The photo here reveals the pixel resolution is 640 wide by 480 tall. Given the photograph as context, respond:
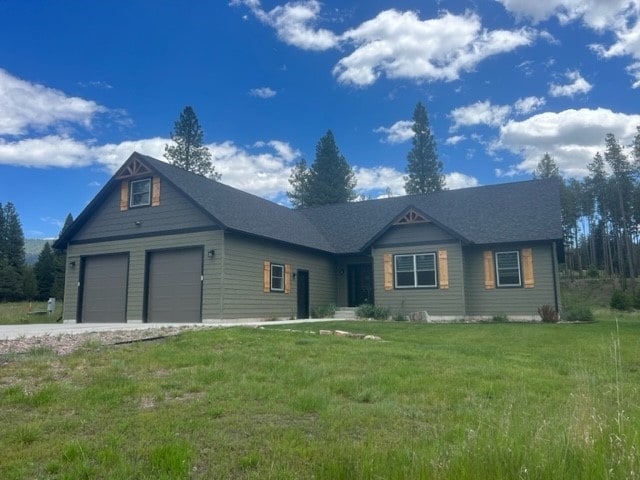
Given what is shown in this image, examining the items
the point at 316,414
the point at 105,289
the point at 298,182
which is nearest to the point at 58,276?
the point at 298,182

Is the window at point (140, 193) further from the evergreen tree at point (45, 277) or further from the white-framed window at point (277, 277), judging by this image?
the evergreen tree at point (45, 277)

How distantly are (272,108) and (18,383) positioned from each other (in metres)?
25.2

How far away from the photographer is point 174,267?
55.3ft

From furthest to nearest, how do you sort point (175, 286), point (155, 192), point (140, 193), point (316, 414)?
point (140, 193), point (155, 192), point (175, 286), point (316, 414)

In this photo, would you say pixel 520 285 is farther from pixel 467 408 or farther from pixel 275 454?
pixel 275 454

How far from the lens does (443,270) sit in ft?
58.5

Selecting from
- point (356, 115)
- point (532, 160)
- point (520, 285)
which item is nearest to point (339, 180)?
point (356, 115)

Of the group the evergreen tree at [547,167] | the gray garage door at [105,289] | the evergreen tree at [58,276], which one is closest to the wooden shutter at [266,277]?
the gray garage door at [105,289]

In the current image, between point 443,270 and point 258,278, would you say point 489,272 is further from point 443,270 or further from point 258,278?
point 258,278

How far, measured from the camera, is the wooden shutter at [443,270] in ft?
58.4

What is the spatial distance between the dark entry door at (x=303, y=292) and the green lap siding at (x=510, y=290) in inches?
254

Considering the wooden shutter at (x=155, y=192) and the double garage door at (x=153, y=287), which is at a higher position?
the wooden shutter at (x=155, y=192)

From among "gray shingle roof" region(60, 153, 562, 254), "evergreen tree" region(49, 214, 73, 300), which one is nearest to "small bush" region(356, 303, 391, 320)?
"gray shingle roof" region(60, 153, 562, 254)

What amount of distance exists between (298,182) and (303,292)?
30.5 metres
